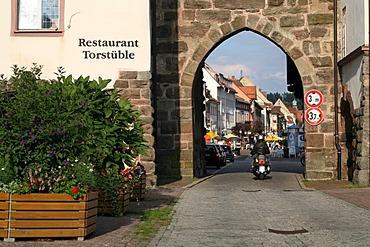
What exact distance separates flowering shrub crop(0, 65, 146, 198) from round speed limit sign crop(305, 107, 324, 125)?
1268cm

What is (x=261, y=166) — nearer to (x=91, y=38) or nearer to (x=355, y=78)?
(x=355, y=78)

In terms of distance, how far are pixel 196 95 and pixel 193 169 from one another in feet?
13.5

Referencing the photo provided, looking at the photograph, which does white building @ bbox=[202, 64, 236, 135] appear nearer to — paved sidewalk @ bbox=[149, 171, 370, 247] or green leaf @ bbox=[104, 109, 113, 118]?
paved sidewalk @ bbox=[149, 171, 370, 247]

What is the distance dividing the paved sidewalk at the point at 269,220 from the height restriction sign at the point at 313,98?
16.0ft

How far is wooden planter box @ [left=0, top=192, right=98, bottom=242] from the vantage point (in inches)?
349

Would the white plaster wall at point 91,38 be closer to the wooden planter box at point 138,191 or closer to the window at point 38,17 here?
the window at point 38,17

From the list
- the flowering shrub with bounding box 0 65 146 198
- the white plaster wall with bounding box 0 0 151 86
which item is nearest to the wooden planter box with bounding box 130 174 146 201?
the flowering shrub with bounding box 0 65 146 198

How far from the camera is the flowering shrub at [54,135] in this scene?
922 cm

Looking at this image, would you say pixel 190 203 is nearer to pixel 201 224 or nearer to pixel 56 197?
pixel 201 224

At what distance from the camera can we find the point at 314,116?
73.3 feet

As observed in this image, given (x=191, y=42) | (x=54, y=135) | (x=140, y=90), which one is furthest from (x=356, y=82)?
(x=54, y=135)

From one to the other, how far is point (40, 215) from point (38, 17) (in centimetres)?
1061

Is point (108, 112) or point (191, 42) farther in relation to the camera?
point (191, 42)

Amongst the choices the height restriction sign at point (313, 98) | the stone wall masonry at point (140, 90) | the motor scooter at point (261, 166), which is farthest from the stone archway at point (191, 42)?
the stone wall masonry at point (140, 90)
